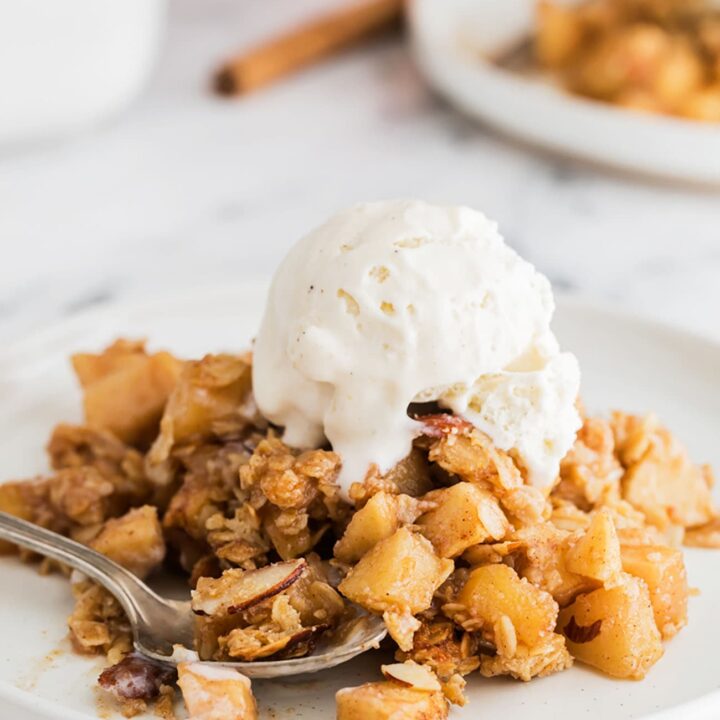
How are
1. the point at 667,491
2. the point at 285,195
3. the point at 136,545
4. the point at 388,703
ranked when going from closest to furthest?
the point at 388,703, the point at 136,545, the point at 667,491, the point at 285,195

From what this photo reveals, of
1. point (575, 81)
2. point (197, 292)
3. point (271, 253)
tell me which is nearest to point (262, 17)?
point (575, 81)

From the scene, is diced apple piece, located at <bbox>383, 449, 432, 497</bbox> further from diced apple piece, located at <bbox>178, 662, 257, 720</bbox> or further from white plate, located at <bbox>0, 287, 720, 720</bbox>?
diced apple piece, located at <bbox>178, 662, 257, 720</bbox>

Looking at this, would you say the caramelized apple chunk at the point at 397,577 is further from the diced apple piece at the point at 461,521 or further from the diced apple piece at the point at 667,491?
the diced apple piece at the point at 667,491

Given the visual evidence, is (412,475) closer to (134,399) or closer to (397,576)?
(397,576)

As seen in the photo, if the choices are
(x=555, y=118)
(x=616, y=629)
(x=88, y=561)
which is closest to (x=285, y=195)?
(x=555, y=118)

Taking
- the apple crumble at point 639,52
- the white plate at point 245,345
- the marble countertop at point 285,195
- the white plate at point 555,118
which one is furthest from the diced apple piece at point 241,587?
the apple crumble at point 639,52

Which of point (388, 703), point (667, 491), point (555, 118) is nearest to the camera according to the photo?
point (388, 703)

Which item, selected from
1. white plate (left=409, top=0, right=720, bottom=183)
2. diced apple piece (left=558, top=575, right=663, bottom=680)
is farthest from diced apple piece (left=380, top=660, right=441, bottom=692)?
white plate (left=409, top=0, right=720, bottom=183)
